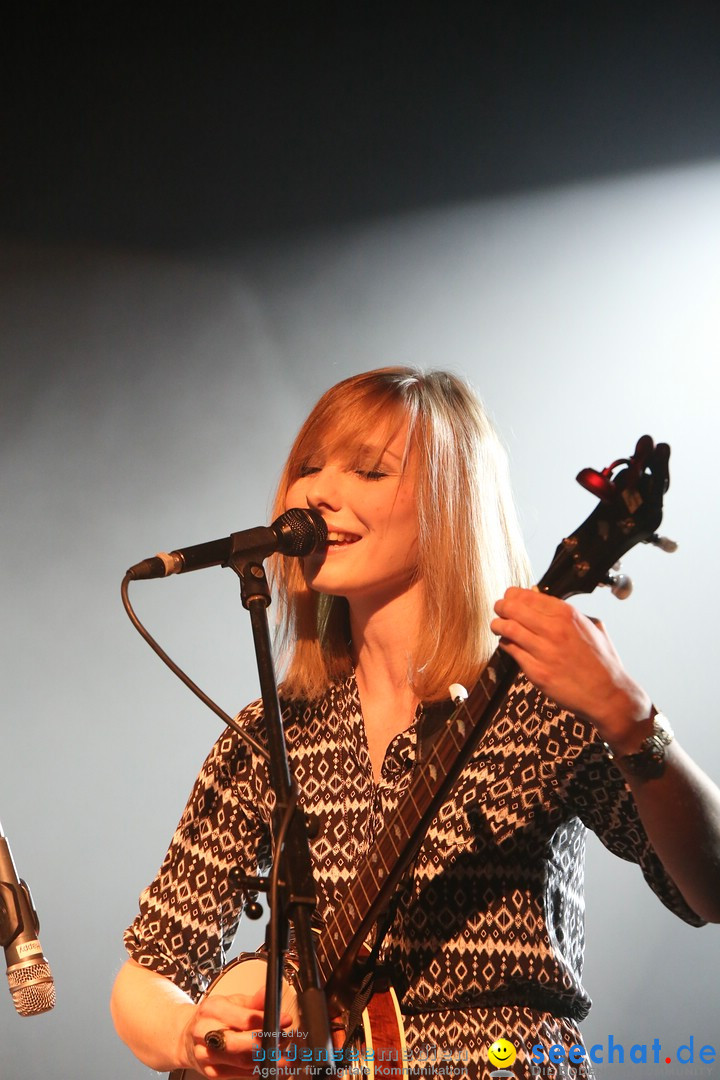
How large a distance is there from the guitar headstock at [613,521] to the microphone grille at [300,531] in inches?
15.5

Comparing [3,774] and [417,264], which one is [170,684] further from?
[417,264]

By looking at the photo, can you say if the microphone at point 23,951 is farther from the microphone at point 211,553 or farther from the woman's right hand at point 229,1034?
the microphone at point 211,553

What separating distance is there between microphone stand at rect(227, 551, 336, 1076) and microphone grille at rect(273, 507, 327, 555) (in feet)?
0.48

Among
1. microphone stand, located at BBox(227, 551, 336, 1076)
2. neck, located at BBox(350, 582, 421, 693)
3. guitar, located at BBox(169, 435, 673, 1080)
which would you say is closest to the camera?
microphone stand, located at BBox(227, 551, 336, 1076)

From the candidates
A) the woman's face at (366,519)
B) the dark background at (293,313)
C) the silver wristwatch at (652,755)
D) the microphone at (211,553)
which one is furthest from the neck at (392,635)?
the dark background at (293,313)

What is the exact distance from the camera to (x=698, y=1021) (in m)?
2.88

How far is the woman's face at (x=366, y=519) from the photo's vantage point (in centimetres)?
182

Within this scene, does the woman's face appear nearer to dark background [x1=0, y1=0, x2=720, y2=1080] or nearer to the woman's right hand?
the woman's right hand

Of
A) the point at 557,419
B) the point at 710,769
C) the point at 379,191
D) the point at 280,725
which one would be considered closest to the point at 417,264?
the point at 379,191

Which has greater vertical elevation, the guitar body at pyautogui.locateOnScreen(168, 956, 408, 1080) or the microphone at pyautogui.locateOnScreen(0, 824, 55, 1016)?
the microphone at pyautogui.locateOnScreen(0, 824, 55, 1016)

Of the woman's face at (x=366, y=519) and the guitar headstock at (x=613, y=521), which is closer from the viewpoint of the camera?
the guitar headstock at (x=613, y=521)

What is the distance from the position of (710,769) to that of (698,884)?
64.4 inches

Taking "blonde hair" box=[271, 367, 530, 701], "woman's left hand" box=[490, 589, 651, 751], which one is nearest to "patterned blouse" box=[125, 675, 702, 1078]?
"blonde hair" box=[271, 367, 530, 701]

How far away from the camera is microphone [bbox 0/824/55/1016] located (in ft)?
4.51
